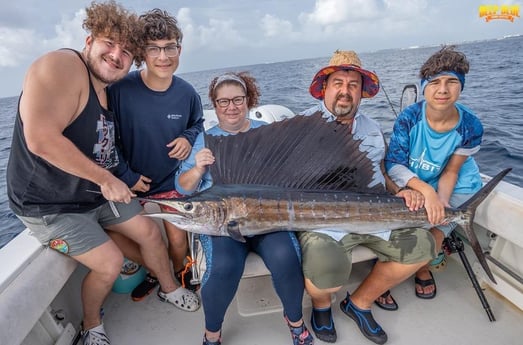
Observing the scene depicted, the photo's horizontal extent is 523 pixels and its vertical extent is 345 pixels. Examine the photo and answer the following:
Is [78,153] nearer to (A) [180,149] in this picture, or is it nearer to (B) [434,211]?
(A) [180,149]

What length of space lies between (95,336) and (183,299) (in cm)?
46

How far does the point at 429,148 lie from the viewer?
188cm

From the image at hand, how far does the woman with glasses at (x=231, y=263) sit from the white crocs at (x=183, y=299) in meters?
0.31

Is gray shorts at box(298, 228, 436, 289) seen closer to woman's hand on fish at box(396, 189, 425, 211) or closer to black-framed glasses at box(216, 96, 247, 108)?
woman's hand on fish at box(396, 189, 425, 211)

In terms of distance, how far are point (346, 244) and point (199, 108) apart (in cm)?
121

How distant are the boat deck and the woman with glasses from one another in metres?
0.19

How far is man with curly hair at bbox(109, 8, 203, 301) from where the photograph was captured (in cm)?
181

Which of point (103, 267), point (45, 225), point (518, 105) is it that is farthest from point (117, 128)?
point (518, 105)

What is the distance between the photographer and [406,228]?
5.33 ft

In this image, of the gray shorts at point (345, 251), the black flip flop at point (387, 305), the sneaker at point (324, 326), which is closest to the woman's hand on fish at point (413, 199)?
the gray shorts at point (345, 251)

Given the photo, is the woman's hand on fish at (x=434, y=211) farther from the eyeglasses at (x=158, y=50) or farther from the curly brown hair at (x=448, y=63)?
the eyeglasses at (x=158, y=50)

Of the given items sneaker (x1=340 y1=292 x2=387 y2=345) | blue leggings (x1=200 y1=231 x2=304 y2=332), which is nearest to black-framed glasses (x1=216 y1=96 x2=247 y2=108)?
blue leggings (x1=200 y1=231 x2=304 y2=332)

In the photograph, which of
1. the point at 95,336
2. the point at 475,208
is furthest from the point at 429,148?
the point at 95,336

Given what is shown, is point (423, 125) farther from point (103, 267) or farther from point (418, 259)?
point (103, 267)
